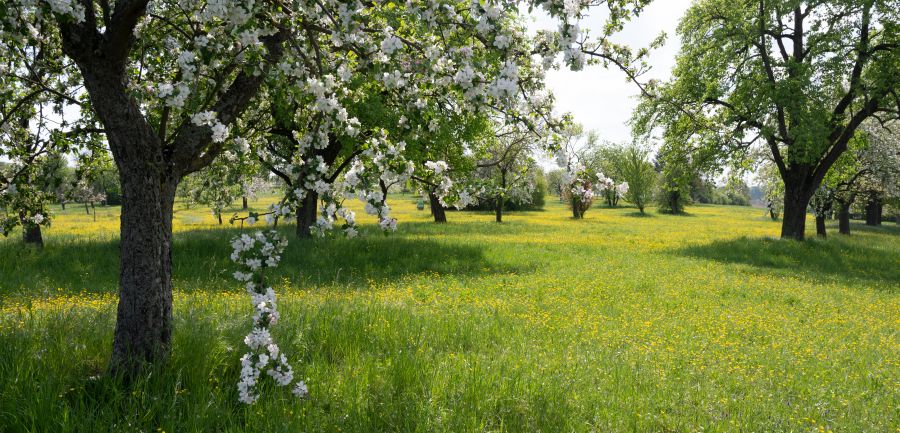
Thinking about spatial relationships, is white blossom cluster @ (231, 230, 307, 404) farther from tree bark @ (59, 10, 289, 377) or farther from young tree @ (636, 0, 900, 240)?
young tree @ (636, 0, 900, 240)

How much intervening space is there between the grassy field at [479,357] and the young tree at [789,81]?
9.37 metres

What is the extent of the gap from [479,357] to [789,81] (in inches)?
791

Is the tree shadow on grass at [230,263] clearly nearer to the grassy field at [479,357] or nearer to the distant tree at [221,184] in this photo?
the grassy field at [479,357]

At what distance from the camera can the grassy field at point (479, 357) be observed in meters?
4.70

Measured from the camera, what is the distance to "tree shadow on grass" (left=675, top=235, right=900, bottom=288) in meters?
18.9

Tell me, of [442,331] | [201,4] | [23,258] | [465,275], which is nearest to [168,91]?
[201,4]

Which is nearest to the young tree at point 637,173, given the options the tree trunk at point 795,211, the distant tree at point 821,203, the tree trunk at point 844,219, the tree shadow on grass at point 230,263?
the tree trunk at point 844,219

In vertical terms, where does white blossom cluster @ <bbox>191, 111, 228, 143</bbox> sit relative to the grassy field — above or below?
above

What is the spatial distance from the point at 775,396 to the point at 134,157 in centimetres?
778

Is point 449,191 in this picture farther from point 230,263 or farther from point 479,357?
point 230,263

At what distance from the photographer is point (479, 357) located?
6719 millimetres

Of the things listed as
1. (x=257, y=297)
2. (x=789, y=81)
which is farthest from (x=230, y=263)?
(x=789, y=81)

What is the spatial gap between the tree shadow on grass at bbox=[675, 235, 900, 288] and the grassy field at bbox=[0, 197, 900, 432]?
16.2 feet

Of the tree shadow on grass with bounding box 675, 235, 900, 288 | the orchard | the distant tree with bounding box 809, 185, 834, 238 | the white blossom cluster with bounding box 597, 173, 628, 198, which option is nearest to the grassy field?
the orchard
